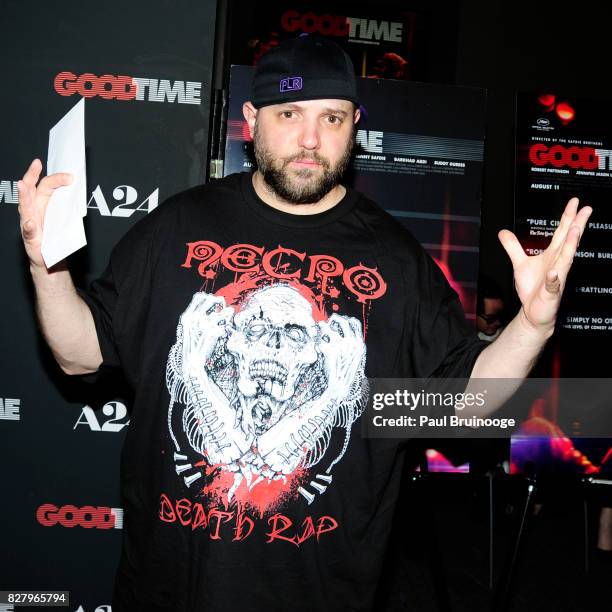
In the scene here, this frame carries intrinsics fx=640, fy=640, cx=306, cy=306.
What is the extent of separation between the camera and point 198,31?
6.03 ft

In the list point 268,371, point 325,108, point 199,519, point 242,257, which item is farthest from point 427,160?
point 199,519

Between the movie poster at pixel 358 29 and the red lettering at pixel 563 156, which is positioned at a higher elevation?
the movie poster at pixel 358 29

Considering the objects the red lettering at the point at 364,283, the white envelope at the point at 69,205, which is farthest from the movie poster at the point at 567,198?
the white envelope at the point at 69,205

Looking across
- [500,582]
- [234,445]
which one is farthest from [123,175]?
[500,582]

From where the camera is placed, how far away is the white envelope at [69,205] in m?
1.21

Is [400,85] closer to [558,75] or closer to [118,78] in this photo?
[118,78]

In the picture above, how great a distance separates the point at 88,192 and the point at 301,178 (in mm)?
674

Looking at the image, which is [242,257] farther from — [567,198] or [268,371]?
[567,198]

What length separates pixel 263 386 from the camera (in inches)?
56.5

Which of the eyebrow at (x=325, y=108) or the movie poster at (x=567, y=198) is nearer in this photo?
the eyebrow at (x=325, y=108)

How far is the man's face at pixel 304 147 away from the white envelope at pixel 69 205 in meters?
0.46

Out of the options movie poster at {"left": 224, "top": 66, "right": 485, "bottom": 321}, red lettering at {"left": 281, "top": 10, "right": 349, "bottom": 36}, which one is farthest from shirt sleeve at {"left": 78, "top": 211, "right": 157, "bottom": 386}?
red lettering at {"left": 281, "top": 10, "right": 349, "bottom": 36}

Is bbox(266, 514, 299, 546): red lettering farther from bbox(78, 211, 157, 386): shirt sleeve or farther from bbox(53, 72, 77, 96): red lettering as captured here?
bbox(53, 72, 77, 96): red lettering

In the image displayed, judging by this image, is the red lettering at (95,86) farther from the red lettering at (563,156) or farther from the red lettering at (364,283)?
the red lettering at (563,156)
